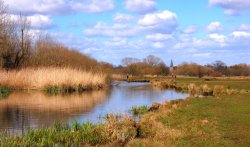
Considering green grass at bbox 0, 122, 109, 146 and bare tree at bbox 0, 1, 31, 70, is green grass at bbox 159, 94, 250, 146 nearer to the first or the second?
green grass at bbox 0, 122, 109, 146

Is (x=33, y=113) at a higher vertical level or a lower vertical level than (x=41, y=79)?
lower

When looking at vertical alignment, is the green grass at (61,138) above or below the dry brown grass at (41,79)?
below

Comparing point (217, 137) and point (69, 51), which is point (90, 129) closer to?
point (217, 137)

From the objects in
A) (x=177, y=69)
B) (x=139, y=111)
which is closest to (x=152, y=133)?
(x=139, y=111)

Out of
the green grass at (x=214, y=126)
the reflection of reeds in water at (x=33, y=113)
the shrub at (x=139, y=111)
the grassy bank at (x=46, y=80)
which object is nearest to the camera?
the green grass at (x=214, y=126)

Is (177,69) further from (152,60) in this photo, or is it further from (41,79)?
(41,79)

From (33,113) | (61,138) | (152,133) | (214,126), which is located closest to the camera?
(61,138)

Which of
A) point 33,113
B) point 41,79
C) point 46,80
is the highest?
point 41,79

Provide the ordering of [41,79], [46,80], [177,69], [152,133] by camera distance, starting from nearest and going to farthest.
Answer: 1. [152,133]
2. [46,80]
3. [41,79]
4. [177,69]

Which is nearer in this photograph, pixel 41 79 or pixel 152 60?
pixel 41 79

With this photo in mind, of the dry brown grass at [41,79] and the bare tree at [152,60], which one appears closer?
the dry brown grass at [41,79]

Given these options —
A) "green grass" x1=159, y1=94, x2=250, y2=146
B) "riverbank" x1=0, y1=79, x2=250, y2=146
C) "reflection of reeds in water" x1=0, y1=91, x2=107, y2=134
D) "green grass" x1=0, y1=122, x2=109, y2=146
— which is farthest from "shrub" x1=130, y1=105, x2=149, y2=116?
"green grass" x1=0, y1=122, x2=109, y2=146

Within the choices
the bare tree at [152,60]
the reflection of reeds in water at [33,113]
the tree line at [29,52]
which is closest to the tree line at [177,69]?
the bare tree at [152,60]

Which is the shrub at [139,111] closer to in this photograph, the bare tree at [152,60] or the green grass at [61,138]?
the green grass at [61,138]
